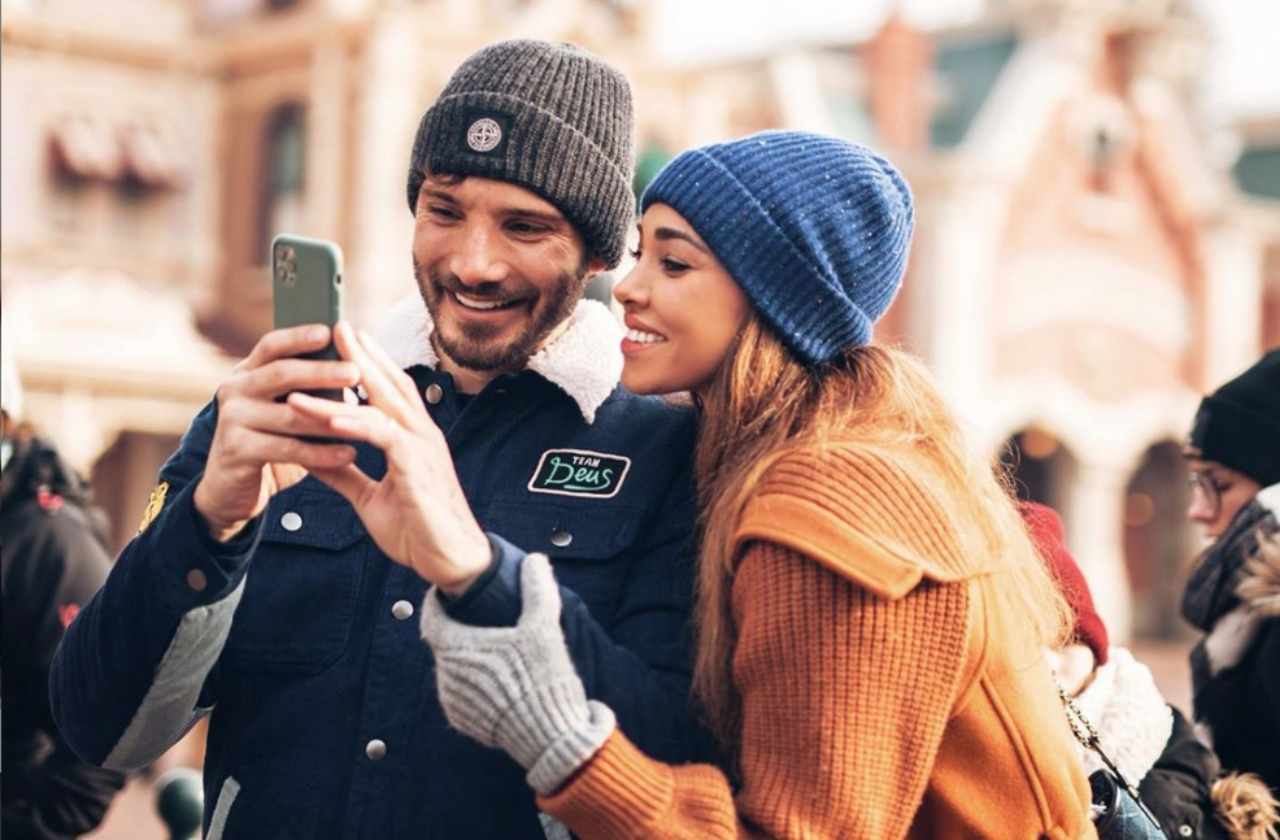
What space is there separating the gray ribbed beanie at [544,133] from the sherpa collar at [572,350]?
0.37ft

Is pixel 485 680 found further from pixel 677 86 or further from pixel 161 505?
pixel 677 86


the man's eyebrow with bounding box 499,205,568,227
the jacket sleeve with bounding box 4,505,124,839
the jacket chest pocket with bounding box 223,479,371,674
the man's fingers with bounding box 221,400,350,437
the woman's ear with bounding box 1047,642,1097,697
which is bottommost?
the jacket sleeve with bounding box 4,505,124,839

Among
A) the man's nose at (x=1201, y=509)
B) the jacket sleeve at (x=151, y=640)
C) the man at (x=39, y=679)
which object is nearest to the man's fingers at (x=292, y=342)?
the jacket sleeve at (x=151, y=640)

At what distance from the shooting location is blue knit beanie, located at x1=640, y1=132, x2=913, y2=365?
8.19ft

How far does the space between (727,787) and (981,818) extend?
364 mm

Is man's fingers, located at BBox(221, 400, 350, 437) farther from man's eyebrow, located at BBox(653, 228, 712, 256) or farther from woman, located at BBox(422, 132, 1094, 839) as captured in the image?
man's eyebrow, located at BBox(653, 228, 712, 256)

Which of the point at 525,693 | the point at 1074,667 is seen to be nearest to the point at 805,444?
the point at 525,693

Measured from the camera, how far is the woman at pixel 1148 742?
139 inches

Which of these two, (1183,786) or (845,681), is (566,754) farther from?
(1183,786)

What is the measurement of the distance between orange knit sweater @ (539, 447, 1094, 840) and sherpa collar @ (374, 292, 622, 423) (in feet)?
1.55

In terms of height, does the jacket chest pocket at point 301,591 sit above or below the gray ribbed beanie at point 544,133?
below

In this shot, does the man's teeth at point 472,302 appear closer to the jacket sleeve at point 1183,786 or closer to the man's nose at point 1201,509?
the jacket sleeve at point 1183,786

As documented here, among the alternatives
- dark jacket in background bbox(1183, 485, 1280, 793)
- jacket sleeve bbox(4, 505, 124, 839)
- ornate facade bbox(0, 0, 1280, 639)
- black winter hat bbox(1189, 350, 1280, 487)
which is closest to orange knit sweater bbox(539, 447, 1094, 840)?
dark jacket in background bbox(1183, 485, 1280, 793)

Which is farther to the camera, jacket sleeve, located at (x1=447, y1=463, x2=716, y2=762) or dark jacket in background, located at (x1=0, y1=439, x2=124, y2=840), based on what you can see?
dark jacket in background, located at (x1=0, y1=439, x2=124, y2=840)
